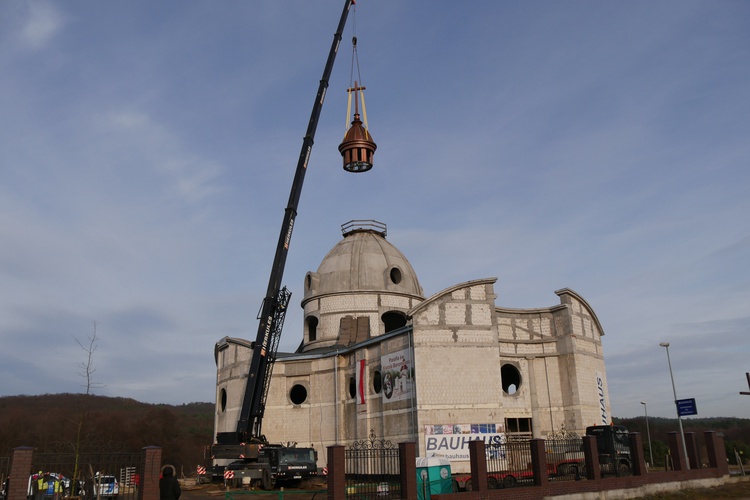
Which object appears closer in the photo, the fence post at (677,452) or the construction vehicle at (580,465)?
the construction vehicle at (580,465)

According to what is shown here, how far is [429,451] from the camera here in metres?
30.0

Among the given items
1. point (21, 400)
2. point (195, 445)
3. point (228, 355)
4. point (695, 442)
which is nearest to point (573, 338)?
point (695, 442)

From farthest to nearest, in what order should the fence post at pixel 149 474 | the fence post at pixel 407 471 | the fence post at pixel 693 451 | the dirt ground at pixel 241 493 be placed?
1. the fence post at pixel 693 451
2. the dirt ground at pixel 241 493
3. the fence post at pixel 407 471
4. the fence post at pixel 149 474

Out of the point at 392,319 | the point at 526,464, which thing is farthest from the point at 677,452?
the point at 392,319

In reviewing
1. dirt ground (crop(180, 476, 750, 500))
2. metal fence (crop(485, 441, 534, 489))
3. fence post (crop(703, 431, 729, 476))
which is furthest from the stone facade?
metal fence (crop(485, 441, 534, 489))

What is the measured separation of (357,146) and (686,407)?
25.3m

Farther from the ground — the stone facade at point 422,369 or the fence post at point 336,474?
the stone facade at point 422,369

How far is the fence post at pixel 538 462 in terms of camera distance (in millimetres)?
22125

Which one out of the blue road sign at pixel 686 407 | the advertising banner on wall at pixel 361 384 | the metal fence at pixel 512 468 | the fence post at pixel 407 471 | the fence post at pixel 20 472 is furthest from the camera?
the advertising banner on wall at pixel 361 384

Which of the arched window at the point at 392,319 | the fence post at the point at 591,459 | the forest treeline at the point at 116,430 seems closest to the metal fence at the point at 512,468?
the fence post at the point at 591,459

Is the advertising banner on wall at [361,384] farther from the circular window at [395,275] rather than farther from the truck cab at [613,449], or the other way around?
the truck cab at [613,449]

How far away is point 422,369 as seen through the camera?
102 feet

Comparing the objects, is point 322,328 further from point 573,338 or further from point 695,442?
point 695,442

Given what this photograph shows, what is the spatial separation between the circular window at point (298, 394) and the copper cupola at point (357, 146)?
1517 centimetres
